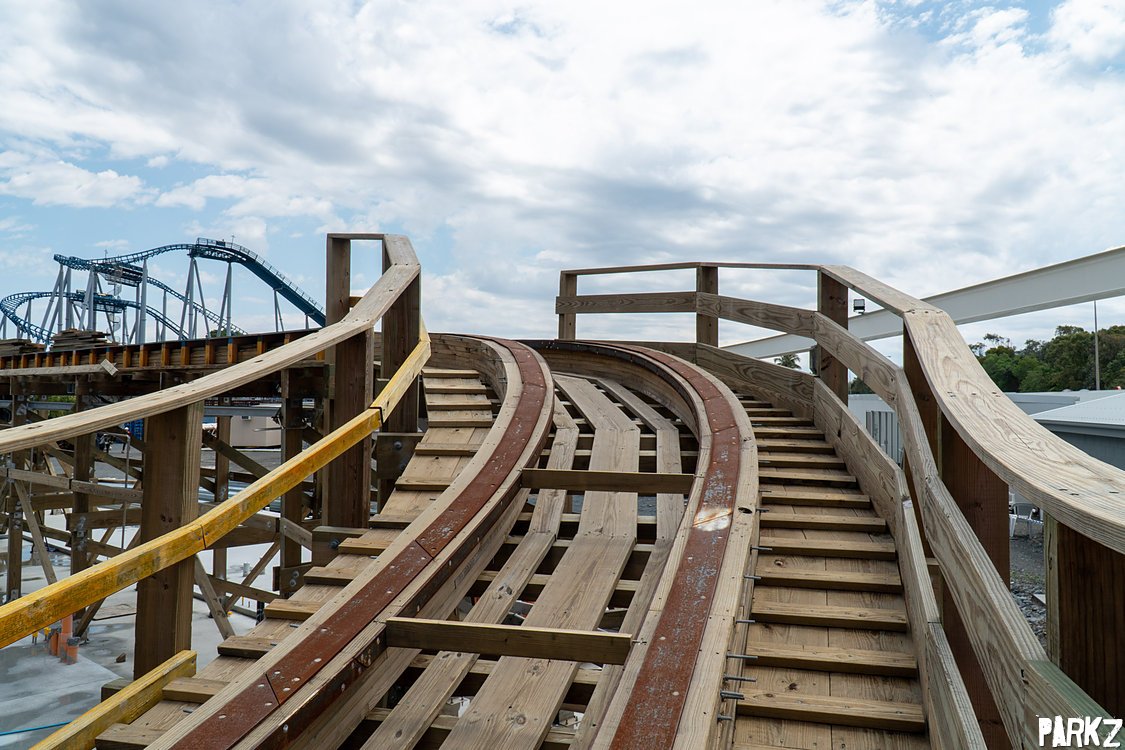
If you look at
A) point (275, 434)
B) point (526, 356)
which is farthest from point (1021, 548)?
point (275, 434)

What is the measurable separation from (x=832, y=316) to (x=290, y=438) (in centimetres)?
469

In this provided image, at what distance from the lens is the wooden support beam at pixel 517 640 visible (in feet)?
7.82

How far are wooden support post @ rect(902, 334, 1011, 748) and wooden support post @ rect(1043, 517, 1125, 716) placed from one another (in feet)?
4.23

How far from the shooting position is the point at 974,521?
9.45 feet

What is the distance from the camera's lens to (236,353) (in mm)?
9234

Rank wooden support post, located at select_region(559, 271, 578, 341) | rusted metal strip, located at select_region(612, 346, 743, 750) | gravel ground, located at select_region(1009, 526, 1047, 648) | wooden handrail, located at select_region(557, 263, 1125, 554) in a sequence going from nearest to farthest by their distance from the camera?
wooden handrail, located at select_region(557, 263, 1125, 554), rusted metal strip, located at select_region(612, 346, 743, 750), wooden support post, located at select_region(559, 271, 578, 341), gravel ground, located at select_region(1009, 526, 1047, 648)

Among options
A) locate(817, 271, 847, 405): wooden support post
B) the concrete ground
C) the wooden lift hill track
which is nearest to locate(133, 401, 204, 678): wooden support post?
the wooden lift hill track

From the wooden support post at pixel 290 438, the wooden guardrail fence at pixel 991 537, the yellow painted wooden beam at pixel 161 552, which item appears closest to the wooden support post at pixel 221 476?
the wooden support post at pixel 290 438

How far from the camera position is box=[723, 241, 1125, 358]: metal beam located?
5898mm

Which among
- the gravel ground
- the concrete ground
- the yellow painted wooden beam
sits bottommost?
the concrete ground

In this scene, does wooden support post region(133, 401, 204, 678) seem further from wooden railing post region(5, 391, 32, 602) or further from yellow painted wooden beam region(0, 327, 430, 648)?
wooden railing post region(5, 391, 32, 602)

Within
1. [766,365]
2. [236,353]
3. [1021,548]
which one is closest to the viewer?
[766,365]

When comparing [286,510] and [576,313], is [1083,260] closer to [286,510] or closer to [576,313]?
[576,313]

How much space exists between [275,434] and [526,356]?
5428 cm
